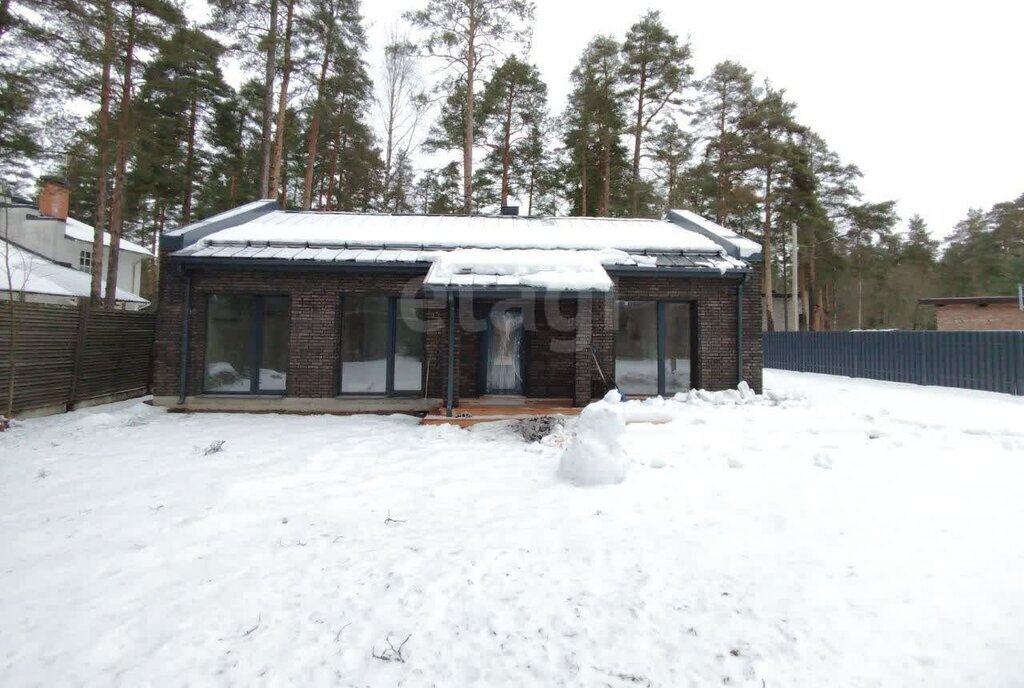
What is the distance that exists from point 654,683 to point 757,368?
8.51 m

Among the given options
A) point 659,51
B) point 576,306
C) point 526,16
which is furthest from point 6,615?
point 659,51

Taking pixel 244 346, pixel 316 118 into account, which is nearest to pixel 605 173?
pixel 316 118

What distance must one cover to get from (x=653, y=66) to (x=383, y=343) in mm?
18069

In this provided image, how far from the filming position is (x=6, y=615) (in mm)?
2832

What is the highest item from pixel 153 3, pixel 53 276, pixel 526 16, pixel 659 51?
pixel 659 51

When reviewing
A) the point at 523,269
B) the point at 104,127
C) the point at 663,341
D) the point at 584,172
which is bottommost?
the point at 663,341

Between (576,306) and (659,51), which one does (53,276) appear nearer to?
(576,306)

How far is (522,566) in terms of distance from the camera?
3.37 meters

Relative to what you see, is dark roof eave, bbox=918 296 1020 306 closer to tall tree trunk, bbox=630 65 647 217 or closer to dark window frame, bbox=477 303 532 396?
tall tree trunk, bbox=630 65 647 217

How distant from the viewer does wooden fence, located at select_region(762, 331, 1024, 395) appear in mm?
9742

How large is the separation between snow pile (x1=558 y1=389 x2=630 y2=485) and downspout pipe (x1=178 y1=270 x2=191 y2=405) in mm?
7885

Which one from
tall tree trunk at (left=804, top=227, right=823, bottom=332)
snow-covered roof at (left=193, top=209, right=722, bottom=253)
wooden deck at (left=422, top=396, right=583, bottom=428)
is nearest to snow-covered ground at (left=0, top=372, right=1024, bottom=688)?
wooden deck at (left=422, top=396, right=583, bottom=428)

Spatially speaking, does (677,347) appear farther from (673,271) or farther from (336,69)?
(336,69)

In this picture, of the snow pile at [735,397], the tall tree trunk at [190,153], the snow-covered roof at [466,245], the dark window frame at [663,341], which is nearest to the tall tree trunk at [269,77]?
the snow-covered roof at [466,245]
